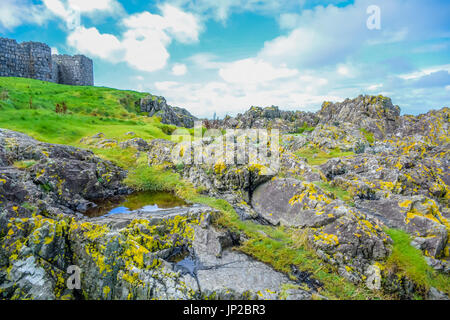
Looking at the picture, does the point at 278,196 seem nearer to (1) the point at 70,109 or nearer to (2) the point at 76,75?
(1) the point at 70,109

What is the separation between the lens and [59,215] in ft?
26.6

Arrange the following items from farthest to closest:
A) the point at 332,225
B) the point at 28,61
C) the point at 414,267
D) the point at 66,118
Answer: the point at 28,61 < the point at 66,118 < the point at 332,225 < the point at 414,267

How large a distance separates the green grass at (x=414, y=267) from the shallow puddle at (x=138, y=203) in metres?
9.55

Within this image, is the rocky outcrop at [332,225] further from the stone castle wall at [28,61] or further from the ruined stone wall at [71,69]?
the ruined stone wall at [71,69]

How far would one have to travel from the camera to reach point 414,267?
24.5 feet

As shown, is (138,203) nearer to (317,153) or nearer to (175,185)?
(175,185)

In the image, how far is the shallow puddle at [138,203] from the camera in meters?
11.7

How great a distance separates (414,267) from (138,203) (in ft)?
41.5

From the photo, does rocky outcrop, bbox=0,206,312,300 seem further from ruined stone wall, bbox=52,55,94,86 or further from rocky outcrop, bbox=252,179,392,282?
ruined stone wall, bbox=52,55,94,86

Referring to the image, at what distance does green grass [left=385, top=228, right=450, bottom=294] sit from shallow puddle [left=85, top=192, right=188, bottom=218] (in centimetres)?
955

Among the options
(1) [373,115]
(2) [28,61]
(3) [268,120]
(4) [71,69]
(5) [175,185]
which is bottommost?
(5) [175,185]

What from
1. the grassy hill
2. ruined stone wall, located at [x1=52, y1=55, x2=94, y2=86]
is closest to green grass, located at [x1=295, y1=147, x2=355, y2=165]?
the grassy hill
